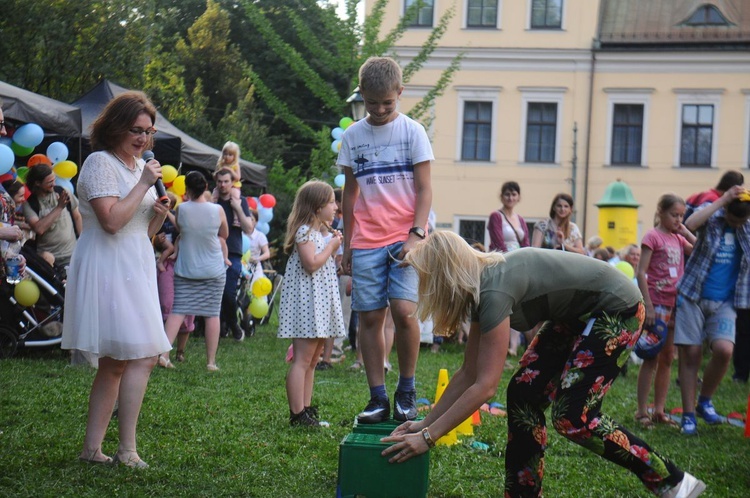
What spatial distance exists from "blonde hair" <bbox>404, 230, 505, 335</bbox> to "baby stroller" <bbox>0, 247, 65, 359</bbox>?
21.9 feet

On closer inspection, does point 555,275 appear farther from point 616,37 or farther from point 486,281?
point 616,37

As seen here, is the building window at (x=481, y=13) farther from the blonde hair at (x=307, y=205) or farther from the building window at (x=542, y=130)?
the blonde hair at (x=307, y=205)

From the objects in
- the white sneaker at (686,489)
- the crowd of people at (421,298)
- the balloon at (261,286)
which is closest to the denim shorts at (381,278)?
the crowd of people at (421,298)

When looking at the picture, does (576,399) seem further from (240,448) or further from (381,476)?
(240,448)

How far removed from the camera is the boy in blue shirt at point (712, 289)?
7.33 meters

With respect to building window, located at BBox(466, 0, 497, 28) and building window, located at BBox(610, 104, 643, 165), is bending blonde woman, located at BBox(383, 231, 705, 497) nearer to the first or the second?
building window, located at BBox(610, 104, 643, 165)

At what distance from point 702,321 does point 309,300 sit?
3.28m

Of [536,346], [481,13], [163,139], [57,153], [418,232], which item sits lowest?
[536,346]

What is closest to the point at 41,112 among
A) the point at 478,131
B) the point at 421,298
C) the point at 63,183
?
the point at 63,183

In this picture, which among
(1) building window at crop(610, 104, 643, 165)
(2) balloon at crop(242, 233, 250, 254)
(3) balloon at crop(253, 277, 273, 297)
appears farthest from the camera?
(1) building window at crop(610, 104, 643, 165)

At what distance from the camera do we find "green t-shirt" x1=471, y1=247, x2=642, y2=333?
396 centimetres

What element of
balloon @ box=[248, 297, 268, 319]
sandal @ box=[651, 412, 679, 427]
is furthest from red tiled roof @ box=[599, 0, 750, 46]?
sandal @ box=[651, 412, 679, 427]

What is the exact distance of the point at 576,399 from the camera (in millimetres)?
4086

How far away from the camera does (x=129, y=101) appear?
16.2 feet
